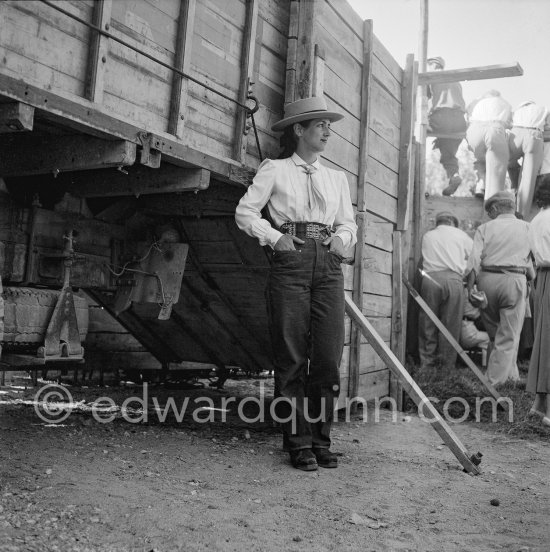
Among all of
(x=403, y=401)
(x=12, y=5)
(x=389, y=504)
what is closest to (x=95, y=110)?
(x=12, y=5)

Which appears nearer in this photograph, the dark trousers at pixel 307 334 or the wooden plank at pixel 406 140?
the dark trousers at pixel 307 334

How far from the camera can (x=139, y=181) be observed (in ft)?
14.5

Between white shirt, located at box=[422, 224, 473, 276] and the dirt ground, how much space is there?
9.53 ft

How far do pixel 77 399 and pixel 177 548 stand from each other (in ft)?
12.9

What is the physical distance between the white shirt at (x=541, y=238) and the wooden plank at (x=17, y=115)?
436cm

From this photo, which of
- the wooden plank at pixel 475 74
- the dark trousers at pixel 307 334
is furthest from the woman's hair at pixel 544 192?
the dark trousers at pixel 307 334

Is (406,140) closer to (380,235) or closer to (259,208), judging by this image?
(380,235)

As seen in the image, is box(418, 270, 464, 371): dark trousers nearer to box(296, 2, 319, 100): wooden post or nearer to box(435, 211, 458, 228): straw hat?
box(435, 211, 458, 228): straw hat

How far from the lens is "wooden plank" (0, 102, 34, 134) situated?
9.44ft

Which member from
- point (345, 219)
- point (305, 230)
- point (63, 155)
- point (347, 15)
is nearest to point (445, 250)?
point (347, 15)

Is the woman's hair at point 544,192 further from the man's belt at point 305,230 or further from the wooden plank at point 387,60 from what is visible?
the man's belt at point 305,230

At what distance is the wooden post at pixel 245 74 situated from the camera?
14.5 ft

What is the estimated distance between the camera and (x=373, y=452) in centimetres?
465

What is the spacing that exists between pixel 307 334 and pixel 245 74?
1.84 meters
